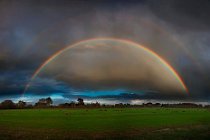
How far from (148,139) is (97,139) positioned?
452cm

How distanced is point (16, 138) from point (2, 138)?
4.17ft

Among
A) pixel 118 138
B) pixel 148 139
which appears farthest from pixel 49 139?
pixel 148 139

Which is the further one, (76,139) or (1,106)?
(1,106)

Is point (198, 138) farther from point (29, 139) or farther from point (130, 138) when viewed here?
point (29, 139)

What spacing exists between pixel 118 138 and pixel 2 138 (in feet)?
35.5

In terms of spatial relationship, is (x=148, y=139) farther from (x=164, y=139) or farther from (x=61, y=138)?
(x=61, y=138)

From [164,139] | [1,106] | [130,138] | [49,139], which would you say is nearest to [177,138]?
[164,139]

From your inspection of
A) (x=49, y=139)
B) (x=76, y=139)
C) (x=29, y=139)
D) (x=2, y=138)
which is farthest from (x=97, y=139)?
(x=2, y=138)

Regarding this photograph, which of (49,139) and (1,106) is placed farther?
(1,106)

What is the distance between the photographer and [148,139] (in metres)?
28.2

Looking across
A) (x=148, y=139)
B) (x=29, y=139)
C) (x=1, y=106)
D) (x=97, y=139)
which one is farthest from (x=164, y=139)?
(x=1, y=106)

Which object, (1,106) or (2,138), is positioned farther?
(1,106)

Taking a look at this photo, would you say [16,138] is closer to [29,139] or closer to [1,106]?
[29,139]

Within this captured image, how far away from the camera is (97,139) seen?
28469 millimetres
